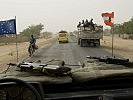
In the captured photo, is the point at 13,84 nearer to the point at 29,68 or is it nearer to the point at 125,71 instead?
the point at 29,68

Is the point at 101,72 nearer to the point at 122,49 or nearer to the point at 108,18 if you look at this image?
the point at 108,18

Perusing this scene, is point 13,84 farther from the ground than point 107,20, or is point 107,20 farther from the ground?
point 107,20

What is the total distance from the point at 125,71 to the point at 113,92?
41cm

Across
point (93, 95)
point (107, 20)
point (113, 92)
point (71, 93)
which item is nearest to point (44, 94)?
point (71, 93)

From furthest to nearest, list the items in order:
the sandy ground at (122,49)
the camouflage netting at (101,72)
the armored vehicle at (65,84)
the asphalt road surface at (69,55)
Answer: the sandy ground at (122,49) → the asphalt road surface at (69,55) → the camouflage netting at (101,72) → the armored vehicle at (65,84)

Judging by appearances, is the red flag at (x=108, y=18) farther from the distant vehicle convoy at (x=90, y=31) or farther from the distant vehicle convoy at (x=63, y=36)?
the distant vehicle convoy at (x=63, y=36)

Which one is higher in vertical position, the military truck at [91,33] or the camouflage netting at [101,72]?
the military truck at [91,33]

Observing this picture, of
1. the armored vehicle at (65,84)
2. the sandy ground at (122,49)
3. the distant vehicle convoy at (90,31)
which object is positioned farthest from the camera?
the distant vehicle convoy at (90,31)

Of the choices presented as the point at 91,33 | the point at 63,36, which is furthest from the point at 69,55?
the point at 63,36

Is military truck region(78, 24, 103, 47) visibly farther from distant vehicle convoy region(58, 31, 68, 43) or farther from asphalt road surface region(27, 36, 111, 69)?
distant vehicle convoy region(58, 31, 68, 43)

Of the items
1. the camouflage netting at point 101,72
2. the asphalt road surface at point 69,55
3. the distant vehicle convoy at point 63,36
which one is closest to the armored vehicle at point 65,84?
the camouflage netting at point 101,72

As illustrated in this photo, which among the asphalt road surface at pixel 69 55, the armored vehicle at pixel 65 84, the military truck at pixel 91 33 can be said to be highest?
the military truck at pixel 91 33

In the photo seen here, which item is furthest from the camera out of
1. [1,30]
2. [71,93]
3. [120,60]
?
[1,30]

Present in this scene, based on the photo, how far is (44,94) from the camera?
417 cm
